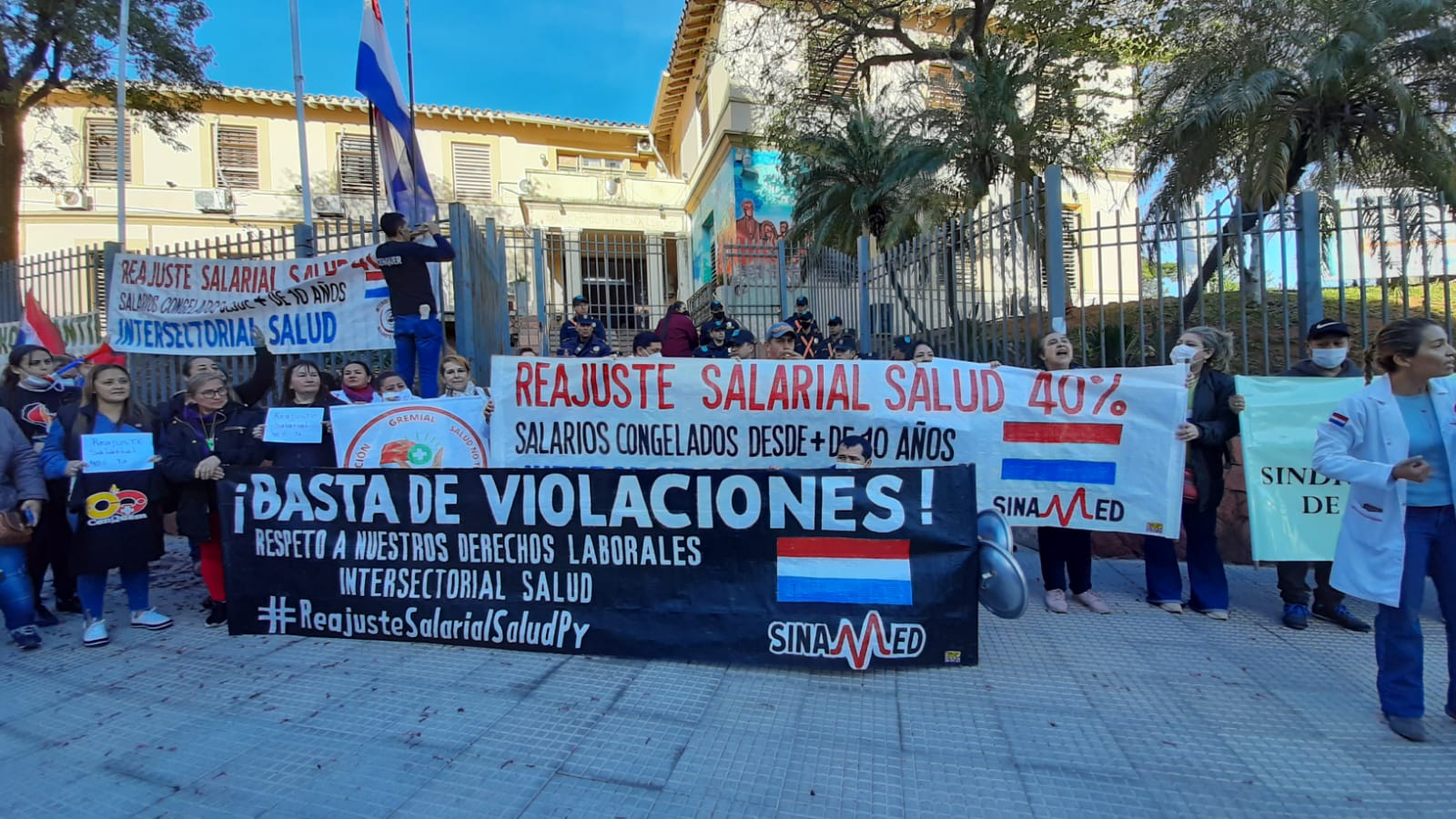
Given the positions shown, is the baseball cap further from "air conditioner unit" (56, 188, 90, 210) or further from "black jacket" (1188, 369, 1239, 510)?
"air conditioner unit" (56, 188, 90, 210)

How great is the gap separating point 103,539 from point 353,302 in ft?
10.8

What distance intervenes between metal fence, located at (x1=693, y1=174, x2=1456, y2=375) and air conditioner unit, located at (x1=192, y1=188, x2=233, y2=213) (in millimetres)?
19853

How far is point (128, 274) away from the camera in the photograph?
7684 millimetres

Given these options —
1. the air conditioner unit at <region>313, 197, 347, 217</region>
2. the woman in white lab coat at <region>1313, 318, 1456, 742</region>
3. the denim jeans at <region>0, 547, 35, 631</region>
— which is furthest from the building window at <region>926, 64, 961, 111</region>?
the air conditioner unit at <region>313, 197, 347, 217</region>

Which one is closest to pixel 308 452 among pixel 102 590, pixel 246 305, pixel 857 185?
pixel 102 590

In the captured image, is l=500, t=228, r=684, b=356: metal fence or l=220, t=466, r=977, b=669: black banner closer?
l=220, t=466, r=977, b=669: black banner

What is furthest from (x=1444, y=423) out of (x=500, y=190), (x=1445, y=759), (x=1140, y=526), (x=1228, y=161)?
(x=500, y=190)

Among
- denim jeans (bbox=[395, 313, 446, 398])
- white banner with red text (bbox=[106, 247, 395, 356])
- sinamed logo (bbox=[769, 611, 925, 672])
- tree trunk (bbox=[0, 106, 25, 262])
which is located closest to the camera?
sinamed logo (bbox=[769, 611, 925, 672])

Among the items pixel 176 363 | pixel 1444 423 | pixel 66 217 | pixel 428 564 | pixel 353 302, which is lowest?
pixel 428 564

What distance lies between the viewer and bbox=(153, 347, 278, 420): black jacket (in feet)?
15.9

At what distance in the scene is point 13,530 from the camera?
173 inches

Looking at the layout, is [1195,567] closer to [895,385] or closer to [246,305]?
[895,385]

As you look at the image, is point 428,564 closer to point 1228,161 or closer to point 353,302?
point 353,302

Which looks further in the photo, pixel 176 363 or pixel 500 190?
pixel 500 190
